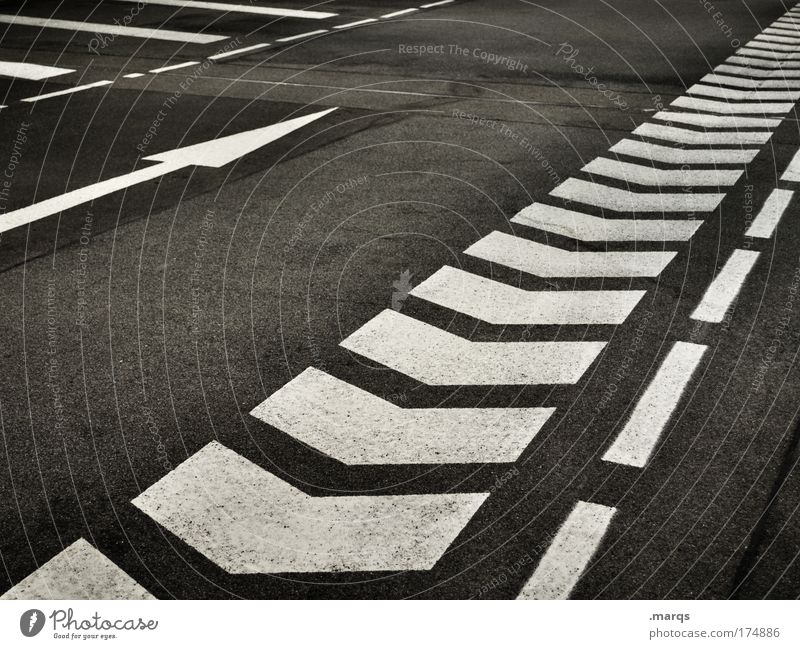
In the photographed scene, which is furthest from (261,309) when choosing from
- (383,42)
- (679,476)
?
(383,42)

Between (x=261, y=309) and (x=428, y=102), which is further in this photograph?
(x=428, y=102)

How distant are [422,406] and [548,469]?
3.27 ft

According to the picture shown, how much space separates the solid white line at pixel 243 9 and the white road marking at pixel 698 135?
10.7 meters

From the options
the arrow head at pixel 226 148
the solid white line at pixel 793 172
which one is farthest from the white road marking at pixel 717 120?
the arrow head at pixel 226 148

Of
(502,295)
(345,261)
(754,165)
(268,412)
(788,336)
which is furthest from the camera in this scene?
(754,165)

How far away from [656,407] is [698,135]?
7489mm

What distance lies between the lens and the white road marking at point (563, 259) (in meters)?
7.24

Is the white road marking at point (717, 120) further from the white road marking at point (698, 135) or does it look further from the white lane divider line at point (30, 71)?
the white lane divider line at point (30, 71)

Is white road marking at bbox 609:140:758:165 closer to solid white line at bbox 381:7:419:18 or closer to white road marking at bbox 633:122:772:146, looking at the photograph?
white road marking at bbox 633:122:772:146

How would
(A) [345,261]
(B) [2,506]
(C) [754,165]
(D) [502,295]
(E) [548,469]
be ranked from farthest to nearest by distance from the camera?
1. (C) [754,165]
2. (A) [345,261]
3. (D) [502,295]
4. (E) [548,469]
5. (B) [2,506]

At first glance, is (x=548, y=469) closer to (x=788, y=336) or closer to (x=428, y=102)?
(x=788, y=336)

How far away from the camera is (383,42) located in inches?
660

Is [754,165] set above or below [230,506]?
above

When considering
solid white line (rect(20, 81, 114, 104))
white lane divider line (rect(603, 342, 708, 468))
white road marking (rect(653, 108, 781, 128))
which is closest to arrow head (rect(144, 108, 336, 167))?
solid white line (rect(20, 81, 114, 104))
